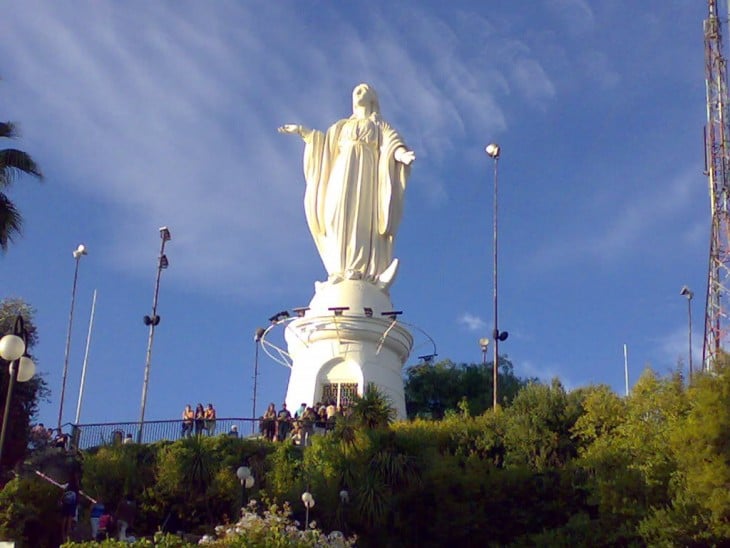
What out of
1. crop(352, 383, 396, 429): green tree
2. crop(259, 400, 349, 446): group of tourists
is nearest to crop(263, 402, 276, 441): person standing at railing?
crop(259, 400, 349, 446): group of tourists

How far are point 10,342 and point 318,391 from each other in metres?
17.2

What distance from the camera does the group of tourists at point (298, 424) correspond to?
25.9 m

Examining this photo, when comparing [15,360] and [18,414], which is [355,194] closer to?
[18,414]

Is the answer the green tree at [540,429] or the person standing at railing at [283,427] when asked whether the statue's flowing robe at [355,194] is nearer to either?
the person standing at railing at [283,427]

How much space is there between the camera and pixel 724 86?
4516cm

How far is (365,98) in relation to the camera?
3472 cm

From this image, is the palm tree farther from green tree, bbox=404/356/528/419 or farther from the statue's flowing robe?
green tree, bbox=404/356/528/419

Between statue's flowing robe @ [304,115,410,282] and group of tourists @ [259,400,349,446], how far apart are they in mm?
5581

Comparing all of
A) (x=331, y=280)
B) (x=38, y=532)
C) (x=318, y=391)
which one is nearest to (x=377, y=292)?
(x=331, y=280)

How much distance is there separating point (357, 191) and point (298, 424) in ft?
30.2

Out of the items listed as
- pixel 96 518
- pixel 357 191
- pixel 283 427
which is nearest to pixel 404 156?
pixel 357 191

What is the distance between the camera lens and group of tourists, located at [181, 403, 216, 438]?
2641cm

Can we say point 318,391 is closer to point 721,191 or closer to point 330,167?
point 330,167

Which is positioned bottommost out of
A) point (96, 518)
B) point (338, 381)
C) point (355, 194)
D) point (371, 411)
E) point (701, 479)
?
point (96, 518)
